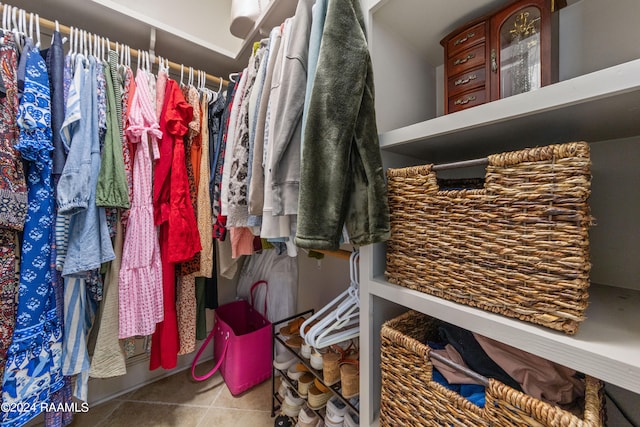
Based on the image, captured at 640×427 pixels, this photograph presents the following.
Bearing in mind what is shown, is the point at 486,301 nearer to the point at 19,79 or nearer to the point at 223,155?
the point at 223,155

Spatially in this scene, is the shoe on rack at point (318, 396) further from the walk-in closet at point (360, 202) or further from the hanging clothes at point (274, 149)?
the hanging clothes at point (274, 149)

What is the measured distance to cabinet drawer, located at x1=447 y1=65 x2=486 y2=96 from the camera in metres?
0.57

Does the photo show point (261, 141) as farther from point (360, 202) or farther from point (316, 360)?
Result: point (316, 360)

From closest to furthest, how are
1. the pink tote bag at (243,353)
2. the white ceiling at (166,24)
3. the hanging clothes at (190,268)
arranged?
the white ceiling at (166,24), the hanging clothes at (190,268), the pink tote bag at (243,353)

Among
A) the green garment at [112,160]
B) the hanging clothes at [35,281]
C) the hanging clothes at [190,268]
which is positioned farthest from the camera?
the hanging clothes at [190,268]

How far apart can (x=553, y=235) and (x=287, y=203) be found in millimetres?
484

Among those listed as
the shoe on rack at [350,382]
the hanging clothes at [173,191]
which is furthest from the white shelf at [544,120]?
the hanging clothes at [173,191]

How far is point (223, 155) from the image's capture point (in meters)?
0.97

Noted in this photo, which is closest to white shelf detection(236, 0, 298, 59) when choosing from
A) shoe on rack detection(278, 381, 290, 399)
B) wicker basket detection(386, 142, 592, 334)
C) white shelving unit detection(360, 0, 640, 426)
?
white shelving unit detection(360, 0, 640, 426)

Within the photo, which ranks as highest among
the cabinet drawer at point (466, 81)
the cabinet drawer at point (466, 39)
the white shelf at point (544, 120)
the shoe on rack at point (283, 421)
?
the cabinet drawer at point (466, 39)

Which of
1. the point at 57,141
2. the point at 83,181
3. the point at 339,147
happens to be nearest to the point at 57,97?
the point at 57,141

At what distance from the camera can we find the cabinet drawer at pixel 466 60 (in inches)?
A: 22.5

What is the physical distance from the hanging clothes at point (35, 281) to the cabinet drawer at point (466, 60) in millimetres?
1189

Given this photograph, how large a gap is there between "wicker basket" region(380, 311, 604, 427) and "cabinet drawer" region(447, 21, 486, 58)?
692 mm
